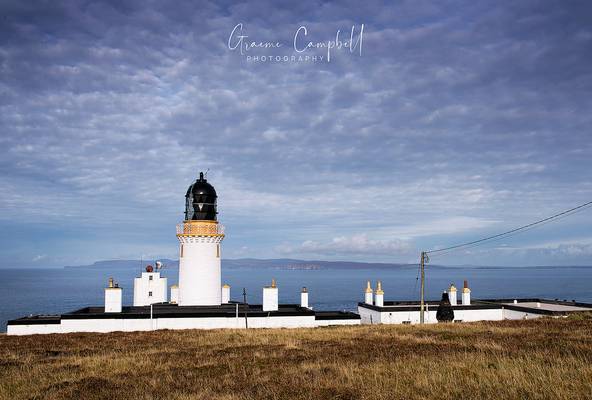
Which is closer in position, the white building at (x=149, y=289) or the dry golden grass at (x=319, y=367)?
the dry golden grass at (x=319, y=367)

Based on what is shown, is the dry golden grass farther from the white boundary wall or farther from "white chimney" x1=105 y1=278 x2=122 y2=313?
"white chimney" x1=105 y1=278 x2=122 y2=313

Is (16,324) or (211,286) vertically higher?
(211,286)

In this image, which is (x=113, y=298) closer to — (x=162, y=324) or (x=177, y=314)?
(x=162, y=324)

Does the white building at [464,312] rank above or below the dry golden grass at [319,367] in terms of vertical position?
below

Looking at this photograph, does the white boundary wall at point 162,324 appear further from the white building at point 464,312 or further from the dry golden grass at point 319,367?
the dry golden grass at point 319,367

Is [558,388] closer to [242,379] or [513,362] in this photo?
[513,362]

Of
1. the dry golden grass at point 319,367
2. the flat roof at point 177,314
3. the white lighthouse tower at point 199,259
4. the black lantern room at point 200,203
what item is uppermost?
the black lantern room at point 200,203

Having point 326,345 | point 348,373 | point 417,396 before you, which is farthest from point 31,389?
point 326,345

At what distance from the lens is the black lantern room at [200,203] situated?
37.2 meters

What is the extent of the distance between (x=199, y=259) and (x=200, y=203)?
14.8 ft

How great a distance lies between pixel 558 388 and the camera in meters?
9.77

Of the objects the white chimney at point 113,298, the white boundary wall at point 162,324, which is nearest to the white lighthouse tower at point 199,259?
the white boundary wall at point 162,324

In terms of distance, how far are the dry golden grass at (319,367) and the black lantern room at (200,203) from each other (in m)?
15.5

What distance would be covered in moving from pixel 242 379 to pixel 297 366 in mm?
2156
